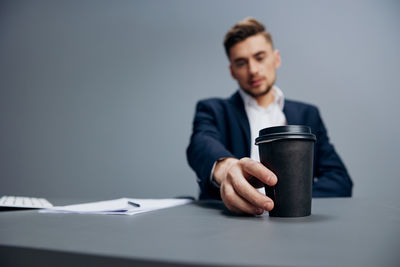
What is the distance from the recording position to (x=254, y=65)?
1.68 meters

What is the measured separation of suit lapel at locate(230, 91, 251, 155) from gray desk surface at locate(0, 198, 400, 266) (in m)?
1.03

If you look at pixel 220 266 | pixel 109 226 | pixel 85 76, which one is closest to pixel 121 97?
pixel 85 76

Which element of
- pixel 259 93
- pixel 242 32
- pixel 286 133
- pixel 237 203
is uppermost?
pixel 242 32

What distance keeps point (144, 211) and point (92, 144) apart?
81.9 inches

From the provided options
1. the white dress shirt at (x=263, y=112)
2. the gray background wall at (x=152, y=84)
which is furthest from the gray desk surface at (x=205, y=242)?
the gray background wall at (x=152, y=84)

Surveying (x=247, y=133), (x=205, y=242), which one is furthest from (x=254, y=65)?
(x=205, y=242)

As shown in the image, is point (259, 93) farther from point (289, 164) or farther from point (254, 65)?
point (289, 164)

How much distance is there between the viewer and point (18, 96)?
2807 mm

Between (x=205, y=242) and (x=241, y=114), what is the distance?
4.23 feet

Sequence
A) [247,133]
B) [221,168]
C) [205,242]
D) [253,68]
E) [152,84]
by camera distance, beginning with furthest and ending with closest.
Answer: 1. [152,84]
2. [253,68]
3. [247,133]
4. [221,168]
5. [205,242]

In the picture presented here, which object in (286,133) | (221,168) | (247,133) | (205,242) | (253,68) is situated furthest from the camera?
(253,68)

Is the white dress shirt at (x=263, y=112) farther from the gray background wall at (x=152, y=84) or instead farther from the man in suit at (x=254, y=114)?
the gray background wall at (x=152, y=84)

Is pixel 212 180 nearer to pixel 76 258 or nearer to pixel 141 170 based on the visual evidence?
pixel 76 258

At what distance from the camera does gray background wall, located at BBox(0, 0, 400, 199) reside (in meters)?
2.15
